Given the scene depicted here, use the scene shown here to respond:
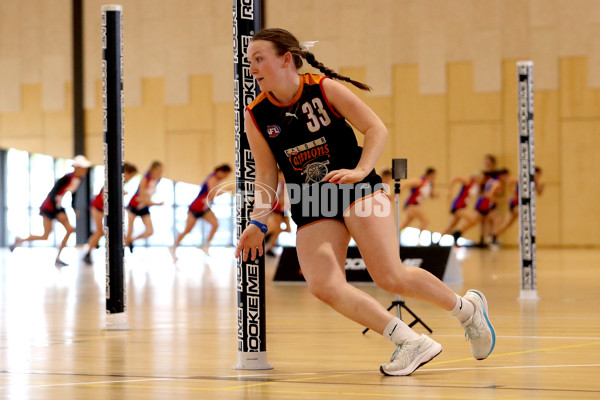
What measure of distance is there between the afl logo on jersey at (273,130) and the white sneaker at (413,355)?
3.73ft

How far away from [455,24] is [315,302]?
42.3 feet

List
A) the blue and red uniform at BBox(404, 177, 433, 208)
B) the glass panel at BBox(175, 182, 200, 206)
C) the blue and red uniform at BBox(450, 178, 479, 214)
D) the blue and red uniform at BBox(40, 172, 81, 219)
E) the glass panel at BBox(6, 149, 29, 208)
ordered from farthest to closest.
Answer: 1. the glass panel at BBox(6, 149, 29, 208)
2. the glass panel at BBox(175, 182, 200, 206)
3. the blue and red uniform at BBox(450, 178, 479, 214)
4. the blue and red uniform at BBox(404, 177, 433, 208)
5. the blue and red uniform at BBox(40, 172, 81, 219)

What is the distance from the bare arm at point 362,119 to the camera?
4.12 m

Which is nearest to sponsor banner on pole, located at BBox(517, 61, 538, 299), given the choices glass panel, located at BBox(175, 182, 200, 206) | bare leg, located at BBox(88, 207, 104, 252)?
bare leg, located at BBox(88, 207, 104, 252)

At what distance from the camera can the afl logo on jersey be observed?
4281 millimetres

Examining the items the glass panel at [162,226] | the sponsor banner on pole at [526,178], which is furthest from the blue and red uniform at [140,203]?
the sponsor banner on pole at [526,178]

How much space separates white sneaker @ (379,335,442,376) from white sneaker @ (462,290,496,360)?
0.31 m

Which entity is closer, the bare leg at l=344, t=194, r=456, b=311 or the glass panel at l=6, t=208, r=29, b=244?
the bare leg at l=344, t=194, r=456, b=311

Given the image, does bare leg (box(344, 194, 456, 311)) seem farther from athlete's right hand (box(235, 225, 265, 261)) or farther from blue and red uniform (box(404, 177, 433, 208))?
blue and red uniform (box(404, 177, 433, 208))

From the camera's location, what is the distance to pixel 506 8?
19.9 metres

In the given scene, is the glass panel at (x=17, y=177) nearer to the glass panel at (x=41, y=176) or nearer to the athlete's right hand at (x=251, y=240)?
the glass panel at (x=41, y=176)

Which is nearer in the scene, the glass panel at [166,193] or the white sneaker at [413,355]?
the white sneaker at [413,355]

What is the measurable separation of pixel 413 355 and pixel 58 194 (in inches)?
446

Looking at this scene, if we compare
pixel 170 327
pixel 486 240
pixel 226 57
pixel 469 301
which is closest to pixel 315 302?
pixel 170 327
